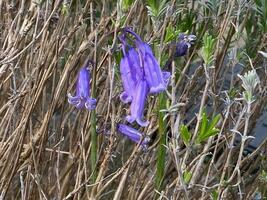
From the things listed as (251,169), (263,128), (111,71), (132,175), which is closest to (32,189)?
(132,175)

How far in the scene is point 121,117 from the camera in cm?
249

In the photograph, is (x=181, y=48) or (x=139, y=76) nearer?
(x=139, y=76)

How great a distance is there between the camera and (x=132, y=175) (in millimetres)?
2666

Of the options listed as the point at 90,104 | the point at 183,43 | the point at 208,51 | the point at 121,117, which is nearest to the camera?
the point at 90,104

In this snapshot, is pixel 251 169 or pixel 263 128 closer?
pixel 251 169

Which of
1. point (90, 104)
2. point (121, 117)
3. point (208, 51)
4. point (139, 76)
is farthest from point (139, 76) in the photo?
point (121, 117)

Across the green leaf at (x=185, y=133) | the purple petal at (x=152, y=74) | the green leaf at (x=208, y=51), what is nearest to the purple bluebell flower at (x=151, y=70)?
the purple petal at (x=152, y=74)

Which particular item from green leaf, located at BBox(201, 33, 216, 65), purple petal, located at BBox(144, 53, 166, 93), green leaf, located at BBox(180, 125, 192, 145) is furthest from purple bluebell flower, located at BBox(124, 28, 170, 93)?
green leaf, located at BBox(201, 33, 216, 65)

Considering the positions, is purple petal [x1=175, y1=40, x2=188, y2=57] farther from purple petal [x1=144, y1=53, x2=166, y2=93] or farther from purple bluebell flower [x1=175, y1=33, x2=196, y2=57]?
purple petal [x1=144, y1=53, x2=166, y2=93]

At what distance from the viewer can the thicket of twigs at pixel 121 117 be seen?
210 cm

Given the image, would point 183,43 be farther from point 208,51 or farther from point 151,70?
point 151,70

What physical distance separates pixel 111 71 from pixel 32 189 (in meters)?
0.65

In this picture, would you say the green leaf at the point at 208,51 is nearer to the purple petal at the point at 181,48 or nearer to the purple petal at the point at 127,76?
the purple petal at the point at 181,48

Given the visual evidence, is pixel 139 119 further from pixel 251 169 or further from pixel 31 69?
pixel 251 169
